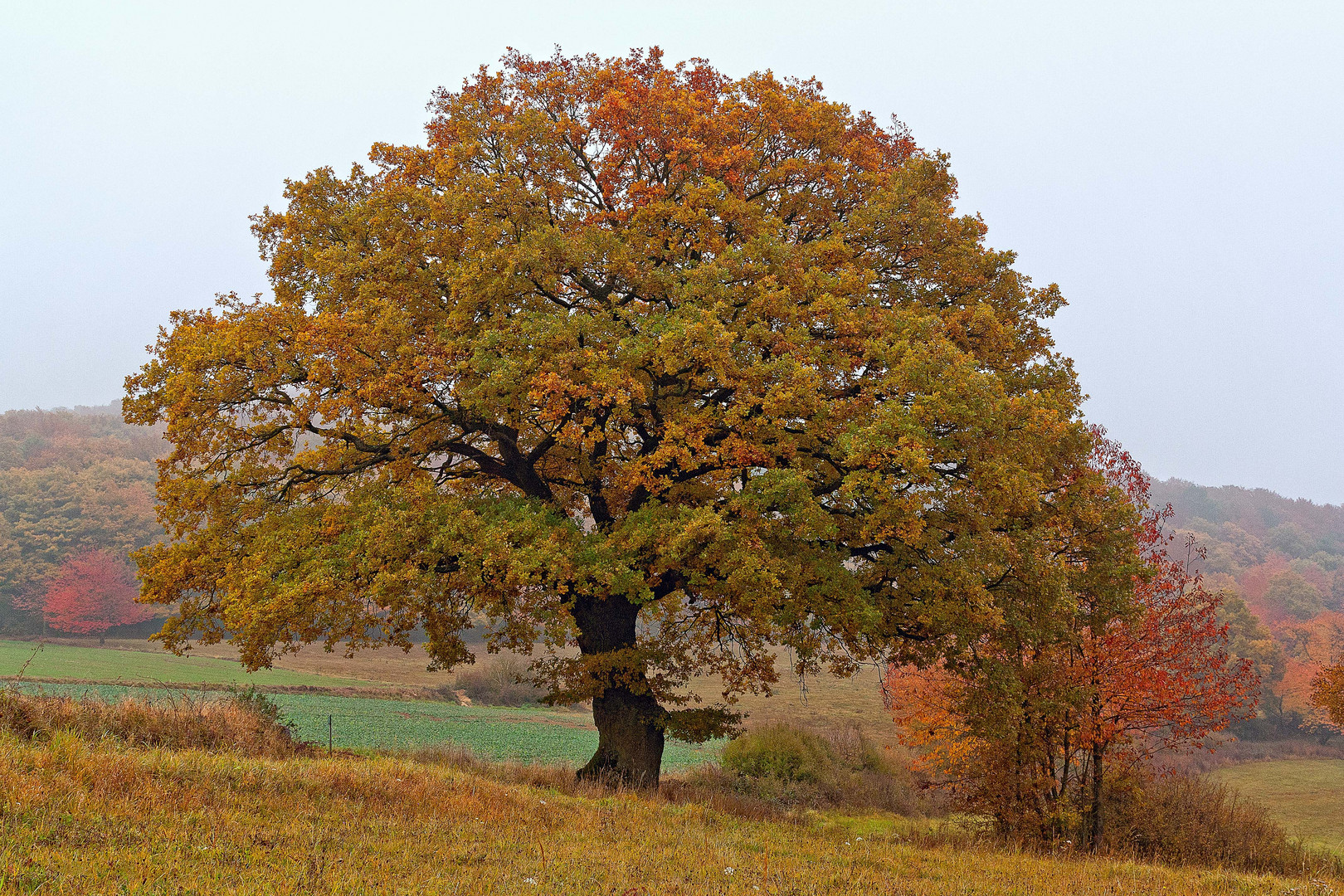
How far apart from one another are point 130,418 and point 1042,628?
18813mm

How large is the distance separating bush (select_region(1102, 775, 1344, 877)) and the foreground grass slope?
5.31 meters

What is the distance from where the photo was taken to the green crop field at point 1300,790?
38.4 meters

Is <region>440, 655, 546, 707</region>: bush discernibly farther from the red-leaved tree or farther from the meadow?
the red-leaved tree

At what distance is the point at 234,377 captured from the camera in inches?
612

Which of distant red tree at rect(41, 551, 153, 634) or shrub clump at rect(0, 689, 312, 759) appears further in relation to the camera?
distant red tree at rect(41, 551, 153, 634)

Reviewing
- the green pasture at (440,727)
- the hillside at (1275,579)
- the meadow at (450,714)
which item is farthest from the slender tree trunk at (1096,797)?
the green pasture at (440,727)

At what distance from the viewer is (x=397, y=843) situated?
8.41 metres

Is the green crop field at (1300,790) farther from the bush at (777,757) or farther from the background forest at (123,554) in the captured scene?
the bush at (777,757)

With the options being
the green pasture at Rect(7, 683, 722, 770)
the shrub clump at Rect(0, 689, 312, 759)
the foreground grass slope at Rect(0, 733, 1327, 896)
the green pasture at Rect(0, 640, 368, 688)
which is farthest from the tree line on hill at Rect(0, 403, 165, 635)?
the foreground grass slope at Rect(0, 733, 1327, 896)

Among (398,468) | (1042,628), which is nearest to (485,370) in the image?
(398,468)

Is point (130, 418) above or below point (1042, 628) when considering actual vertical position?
above

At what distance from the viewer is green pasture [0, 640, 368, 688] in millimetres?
40906

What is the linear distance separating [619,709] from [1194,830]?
12935 millimetres

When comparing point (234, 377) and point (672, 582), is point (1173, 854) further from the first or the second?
point (234, 377)
